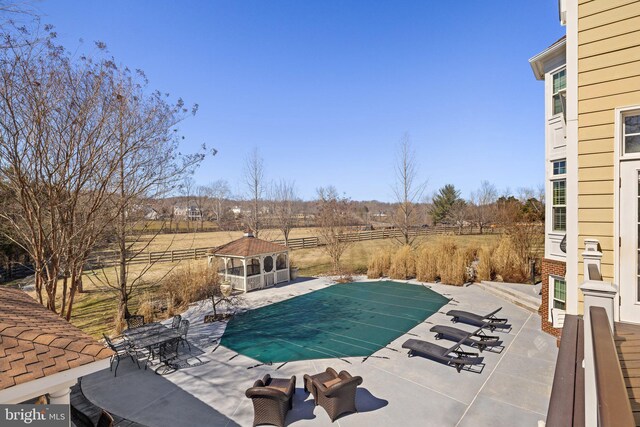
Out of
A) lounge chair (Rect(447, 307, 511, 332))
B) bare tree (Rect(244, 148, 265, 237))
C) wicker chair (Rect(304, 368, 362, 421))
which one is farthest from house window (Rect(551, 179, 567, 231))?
bare tree (Rect(244, 148, 265, 237))

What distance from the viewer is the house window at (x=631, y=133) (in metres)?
4.31

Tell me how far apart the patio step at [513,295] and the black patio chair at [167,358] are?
38.8ft

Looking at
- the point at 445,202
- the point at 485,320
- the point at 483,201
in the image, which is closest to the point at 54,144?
the point at 485,320

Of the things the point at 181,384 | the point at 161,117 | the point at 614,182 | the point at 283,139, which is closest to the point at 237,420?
the point at 181,384

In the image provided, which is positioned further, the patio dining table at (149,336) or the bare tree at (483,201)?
the bare tree at (483,201)

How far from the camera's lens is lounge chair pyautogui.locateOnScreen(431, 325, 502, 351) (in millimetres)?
8070

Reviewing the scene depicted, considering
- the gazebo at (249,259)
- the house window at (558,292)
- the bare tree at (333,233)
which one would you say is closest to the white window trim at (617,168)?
the house window at (558,292)

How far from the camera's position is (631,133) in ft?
14.3

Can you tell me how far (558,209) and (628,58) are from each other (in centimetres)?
482

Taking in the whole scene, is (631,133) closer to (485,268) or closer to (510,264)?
(485,268)

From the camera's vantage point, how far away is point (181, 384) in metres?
6.80

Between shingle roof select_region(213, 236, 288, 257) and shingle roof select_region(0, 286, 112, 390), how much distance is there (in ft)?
37.0

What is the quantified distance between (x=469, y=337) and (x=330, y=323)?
175 inches

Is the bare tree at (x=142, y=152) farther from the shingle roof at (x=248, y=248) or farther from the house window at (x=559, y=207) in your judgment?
the house window at (x=559, y=207)
